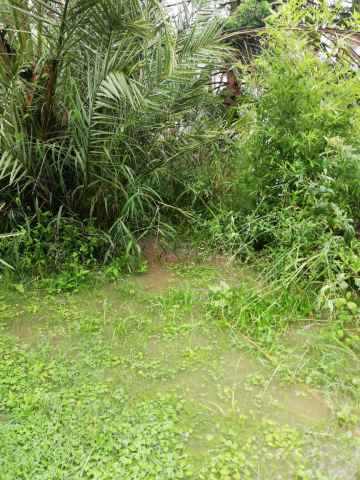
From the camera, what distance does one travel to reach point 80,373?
215 centimetres

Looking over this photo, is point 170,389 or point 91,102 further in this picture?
point 91,102

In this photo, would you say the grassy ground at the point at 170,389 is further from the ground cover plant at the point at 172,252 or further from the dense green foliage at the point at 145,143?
the dense green foliage at the point at 145,143

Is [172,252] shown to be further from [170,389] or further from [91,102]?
[170,389]

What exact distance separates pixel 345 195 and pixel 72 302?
1.97 m

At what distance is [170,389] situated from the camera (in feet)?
6.76

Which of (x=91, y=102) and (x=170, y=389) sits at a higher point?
(x=91, y=102)

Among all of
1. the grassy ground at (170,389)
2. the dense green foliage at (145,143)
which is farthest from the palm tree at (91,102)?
the grassy ground at (170,389)

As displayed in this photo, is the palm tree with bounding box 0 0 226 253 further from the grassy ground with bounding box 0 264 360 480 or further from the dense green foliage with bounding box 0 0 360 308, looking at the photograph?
the grassy ground with bounding box 0 264 360 480

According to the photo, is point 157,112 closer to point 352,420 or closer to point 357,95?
point 357,95

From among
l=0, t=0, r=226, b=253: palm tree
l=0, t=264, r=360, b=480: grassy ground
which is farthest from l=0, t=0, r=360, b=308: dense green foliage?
l=0, t=264, r=360, b=480: grassy ground

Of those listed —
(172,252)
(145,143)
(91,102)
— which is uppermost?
(91,102)

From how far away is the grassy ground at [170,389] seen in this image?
167 centimetres

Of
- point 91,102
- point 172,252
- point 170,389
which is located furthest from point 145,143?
point 170,389

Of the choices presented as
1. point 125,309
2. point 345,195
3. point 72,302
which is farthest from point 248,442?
point 345,195
